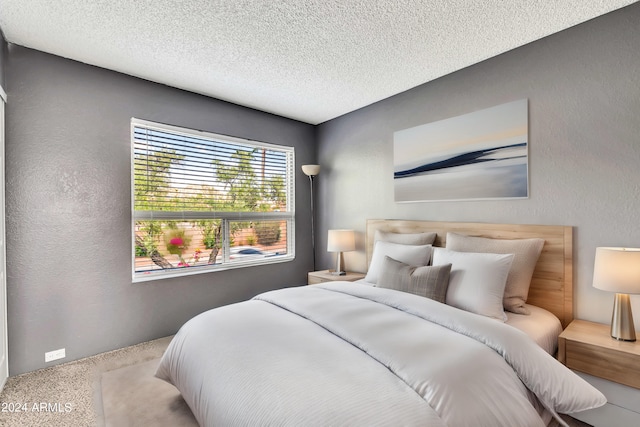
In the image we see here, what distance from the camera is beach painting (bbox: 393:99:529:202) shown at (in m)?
2.53

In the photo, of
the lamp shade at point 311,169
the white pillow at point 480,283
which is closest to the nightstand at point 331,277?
the lamp shade at point 311,169

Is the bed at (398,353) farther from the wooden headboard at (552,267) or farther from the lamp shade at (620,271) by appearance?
the lamp shade at (620,271)

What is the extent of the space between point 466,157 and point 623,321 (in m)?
1.59

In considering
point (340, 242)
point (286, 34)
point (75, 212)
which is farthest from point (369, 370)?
point (75, 212)

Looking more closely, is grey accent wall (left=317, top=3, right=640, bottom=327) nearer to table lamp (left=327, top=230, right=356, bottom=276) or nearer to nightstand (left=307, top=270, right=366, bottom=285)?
table lamp (left=327, top=230, right=356, bottom=276)

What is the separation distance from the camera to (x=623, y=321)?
71.6 inches

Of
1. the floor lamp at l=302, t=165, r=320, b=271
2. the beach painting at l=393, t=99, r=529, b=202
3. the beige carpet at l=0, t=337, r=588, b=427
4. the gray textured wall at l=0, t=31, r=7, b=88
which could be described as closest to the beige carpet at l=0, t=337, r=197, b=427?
the beige carpet at l=0, t=337, r=588, b=427

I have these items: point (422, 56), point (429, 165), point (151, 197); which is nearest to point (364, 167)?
point (429, 165)

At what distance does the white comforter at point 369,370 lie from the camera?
114cm

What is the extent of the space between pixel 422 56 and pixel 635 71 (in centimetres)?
136

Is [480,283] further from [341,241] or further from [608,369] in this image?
[341,241]

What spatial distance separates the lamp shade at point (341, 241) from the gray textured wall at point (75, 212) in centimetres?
165

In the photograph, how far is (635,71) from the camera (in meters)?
2.01

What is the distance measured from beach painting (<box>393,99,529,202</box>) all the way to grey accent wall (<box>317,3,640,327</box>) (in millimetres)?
70
